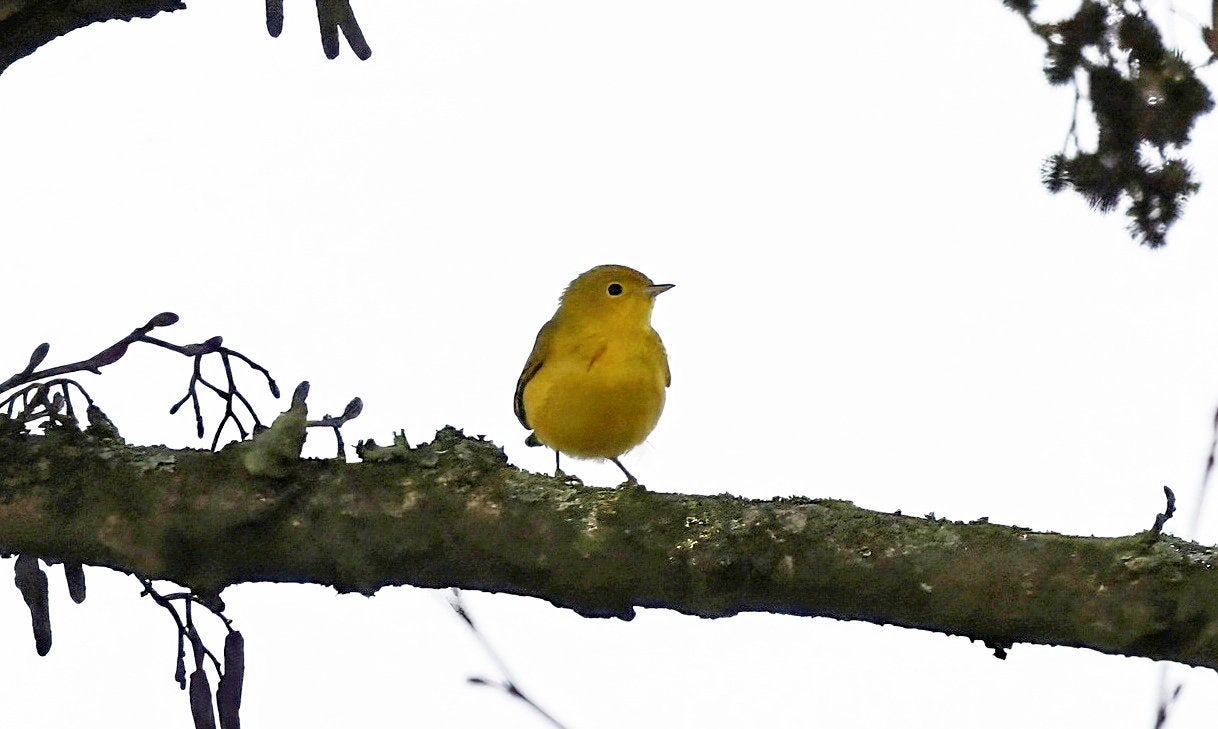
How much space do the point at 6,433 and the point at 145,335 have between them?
0.27 metres

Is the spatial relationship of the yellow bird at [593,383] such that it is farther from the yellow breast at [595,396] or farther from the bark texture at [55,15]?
the bark texture at [55,15]

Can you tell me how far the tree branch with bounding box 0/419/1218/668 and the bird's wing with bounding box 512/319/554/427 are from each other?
1.37m

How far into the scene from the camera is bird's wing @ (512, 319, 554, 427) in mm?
3471

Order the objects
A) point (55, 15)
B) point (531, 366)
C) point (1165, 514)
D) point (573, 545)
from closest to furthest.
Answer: point (1165, 514) → point (573, 545) → point (55, 15) → point (531, 366)

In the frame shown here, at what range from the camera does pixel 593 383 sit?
3279 millimetres

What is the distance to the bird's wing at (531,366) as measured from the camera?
347 centimetres

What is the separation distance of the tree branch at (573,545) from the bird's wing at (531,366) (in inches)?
53.8

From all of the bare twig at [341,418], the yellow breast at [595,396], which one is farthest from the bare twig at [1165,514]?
the yellow breast at [595,396]

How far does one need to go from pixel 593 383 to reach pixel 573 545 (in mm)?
1379

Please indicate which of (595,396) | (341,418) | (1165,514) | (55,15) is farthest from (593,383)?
(1165,514)

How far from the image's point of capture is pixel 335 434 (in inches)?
87.8

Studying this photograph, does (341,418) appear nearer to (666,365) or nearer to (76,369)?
(76,369)

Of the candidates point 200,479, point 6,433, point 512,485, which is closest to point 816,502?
point 512,485

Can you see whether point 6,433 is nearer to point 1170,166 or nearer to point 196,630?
point 196,630
